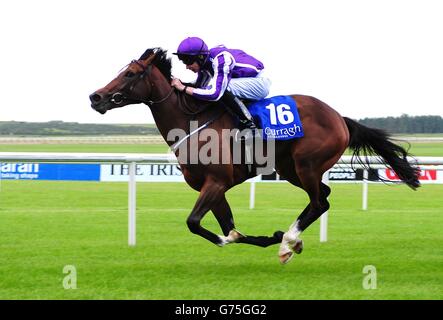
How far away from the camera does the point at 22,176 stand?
11.8 metres

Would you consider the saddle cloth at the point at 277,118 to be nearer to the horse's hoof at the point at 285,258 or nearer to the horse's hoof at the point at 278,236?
the horse's hoof at the point at 278,236

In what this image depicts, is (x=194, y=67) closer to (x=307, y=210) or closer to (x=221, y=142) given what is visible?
(x=221, y=142)

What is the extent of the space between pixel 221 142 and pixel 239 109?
1.03 ft

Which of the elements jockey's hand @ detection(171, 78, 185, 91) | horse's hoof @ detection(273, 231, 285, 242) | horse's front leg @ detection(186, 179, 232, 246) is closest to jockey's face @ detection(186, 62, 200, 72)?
jockey's hand @ detection(171, 78, 185, 91)

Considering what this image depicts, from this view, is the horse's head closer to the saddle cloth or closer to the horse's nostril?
the horse's nostril

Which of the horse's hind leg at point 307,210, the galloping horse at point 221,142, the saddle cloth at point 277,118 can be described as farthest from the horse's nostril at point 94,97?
the horse's hind leg at point 307,210

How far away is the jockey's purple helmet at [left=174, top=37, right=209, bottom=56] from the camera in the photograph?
634 cm

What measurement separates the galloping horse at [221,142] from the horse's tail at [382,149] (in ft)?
0.78

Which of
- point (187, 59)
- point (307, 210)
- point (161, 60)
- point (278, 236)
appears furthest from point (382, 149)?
point (161, 60)

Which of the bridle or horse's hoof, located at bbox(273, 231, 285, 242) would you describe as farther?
horse's hoof, located at bbox(273, 231, 285, 242)

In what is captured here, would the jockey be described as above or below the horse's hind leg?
above
